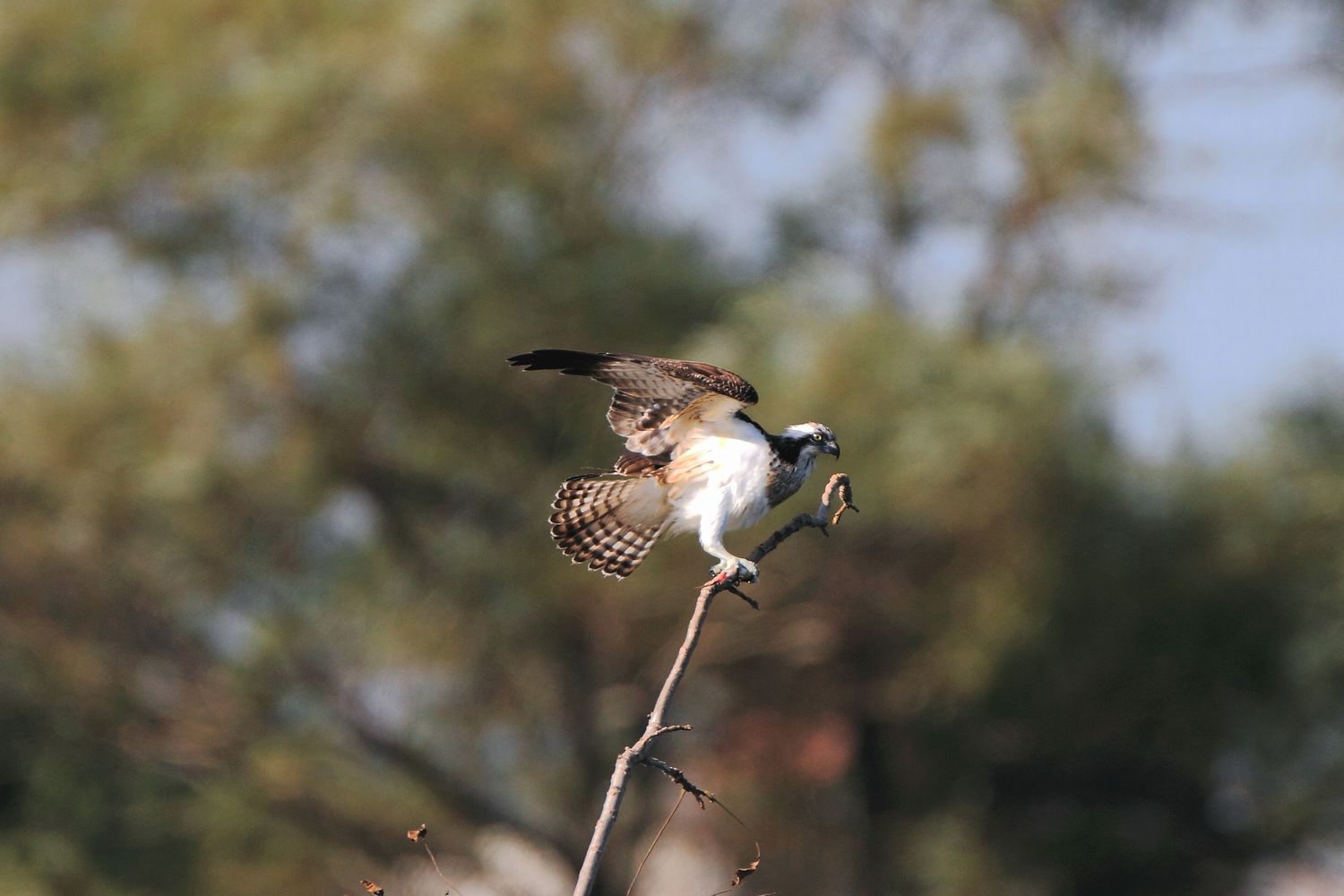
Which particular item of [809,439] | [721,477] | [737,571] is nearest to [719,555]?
[721,477]

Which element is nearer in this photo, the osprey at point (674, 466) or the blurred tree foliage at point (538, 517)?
the osprey at point (674, 466)

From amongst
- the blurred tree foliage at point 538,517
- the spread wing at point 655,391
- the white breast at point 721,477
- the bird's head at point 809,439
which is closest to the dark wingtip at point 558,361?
the spread wing at point 655,391

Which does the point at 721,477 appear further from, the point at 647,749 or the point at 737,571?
the point at 647,749

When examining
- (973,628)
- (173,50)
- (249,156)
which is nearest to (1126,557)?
(973,628)

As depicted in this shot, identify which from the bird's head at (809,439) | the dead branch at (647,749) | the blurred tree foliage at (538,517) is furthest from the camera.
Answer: the blurred tree foliage at (538,517)

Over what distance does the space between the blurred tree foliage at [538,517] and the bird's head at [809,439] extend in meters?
6.15

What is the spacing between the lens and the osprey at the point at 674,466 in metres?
3.09

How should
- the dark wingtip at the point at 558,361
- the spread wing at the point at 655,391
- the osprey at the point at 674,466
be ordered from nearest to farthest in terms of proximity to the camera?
the dark wingtip at the point at 558,361 < the spread wing at the point at 655,391 < the osprey at the point at 674,466

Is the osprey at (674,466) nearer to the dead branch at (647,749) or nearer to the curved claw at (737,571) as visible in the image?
the curved claw at (737,571)

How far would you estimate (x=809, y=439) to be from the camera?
3.39 metres

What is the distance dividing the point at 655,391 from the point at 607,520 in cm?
31

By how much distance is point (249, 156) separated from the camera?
1034cm

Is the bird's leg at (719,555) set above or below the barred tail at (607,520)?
below

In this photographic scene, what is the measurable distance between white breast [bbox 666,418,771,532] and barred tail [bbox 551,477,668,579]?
0.08 meters
